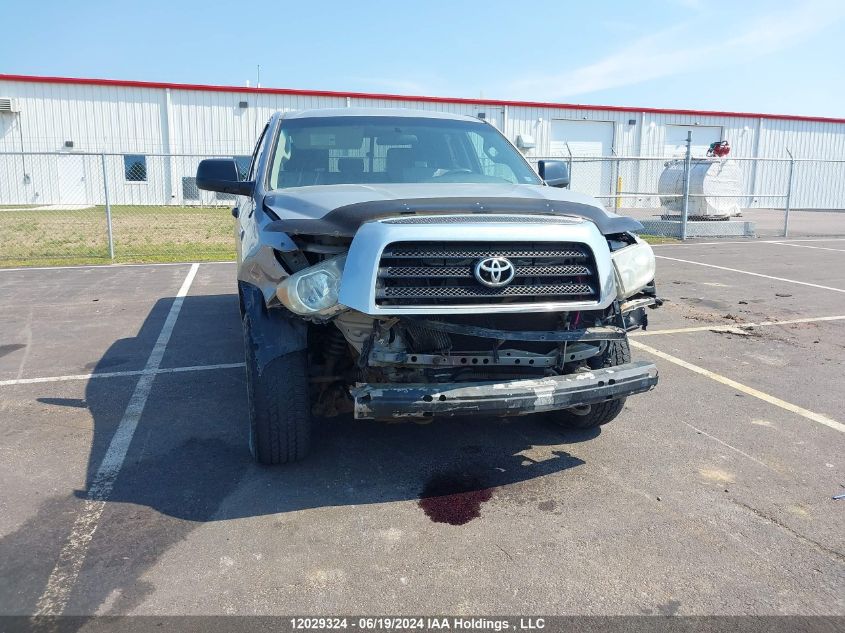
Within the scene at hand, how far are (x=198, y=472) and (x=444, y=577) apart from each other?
1679 mm

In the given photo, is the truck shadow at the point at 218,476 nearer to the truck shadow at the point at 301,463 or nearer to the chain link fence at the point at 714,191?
the truck shadow at the point at 301,463

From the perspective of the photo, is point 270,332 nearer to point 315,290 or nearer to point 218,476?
point 315,290

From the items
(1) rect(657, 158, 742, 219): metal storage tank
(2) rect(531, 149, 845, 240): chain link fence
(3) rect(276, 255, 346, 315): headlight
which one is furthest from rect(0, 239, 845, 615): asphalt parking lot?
(1) rect(657, 158, 742, 219): metal storage tank

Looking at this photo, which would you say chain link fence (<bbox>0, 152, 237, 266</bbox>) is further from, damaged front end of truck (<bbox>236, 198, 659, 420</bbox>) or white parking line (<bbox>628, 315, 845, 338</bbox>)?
damaged front end of truck (<bbox>236, 198, 659, 420</bbox>)

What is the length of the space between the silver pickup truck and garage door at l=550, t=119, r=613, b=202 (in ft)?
91.8

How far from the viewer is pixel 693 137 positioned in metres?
34.8

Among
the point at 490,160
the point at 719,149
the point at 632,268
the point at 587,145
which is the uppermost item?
the point at 587,145

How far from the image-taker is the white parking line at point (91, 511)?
2.68 metres

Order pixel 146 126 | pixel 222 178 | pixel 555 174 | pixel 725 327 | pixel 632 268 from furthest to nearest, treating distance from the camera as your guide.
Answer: pixel 146 126, pixel 725 327, pixel 555 174, pixel 222 178, pixel 632 268

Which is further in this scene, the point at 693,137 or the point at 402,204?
the point at 693,137

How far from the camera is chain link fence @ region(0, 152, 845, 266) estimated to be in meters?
14.4

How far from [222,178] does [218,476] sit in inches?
79.7

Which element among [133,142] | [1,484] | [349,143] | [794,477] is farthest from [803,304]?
[133,142]

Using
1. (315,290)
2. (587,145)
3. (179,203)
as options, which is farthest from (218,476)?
(587,145)
